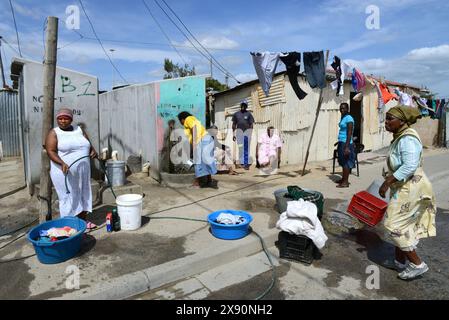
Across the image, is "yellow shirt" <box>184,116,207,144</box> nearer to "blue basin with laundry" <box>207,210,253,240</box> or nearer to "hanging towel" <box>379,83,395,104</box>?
"blue basin with laundry" <box>207,210,253,240</box>

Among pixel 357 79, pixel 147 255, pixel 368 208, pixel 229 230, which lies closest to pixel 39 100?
pixel 147 255

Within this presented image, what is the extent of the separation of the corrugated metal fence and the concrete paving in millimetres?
7913

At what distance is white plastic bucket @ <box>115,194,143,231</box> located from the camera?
4.56m

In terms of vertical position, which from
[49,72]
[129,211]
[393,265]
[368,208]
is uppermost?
[49,72]

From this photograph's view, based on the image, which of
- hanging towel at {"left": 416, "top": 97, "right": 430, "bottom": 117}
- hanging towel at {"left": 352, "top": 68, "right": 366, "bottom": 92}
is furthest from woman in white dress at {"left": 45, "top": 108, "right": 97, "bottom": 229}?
hanging towel at {"left": 416, "top": 97, "right": 430, "bottom": 117}

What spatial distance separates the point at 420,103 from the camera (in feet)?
51.7

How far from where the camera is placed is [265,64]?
8.33 meters

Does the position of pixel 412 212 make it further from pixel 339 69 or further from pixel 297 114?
pixel 297 114

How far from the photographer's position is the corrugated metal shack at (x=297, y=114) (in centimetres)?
1078

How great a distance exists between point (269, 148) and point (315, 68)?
2795 mm

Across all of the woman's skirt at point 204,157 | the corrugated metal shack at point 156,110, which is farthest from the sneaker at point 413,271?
the corrugated metal shack at point 156,110

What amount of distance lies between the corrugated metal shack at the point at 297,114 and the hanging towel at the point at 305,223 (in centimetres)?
710

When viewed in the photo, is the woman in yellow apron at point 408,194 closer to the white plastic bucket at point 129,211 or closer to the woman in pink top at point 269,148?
the white plastic bucket at point 129,211

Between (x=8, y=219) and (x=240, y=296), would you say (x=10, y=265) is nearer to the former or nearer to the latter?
(x=8, y=219)
